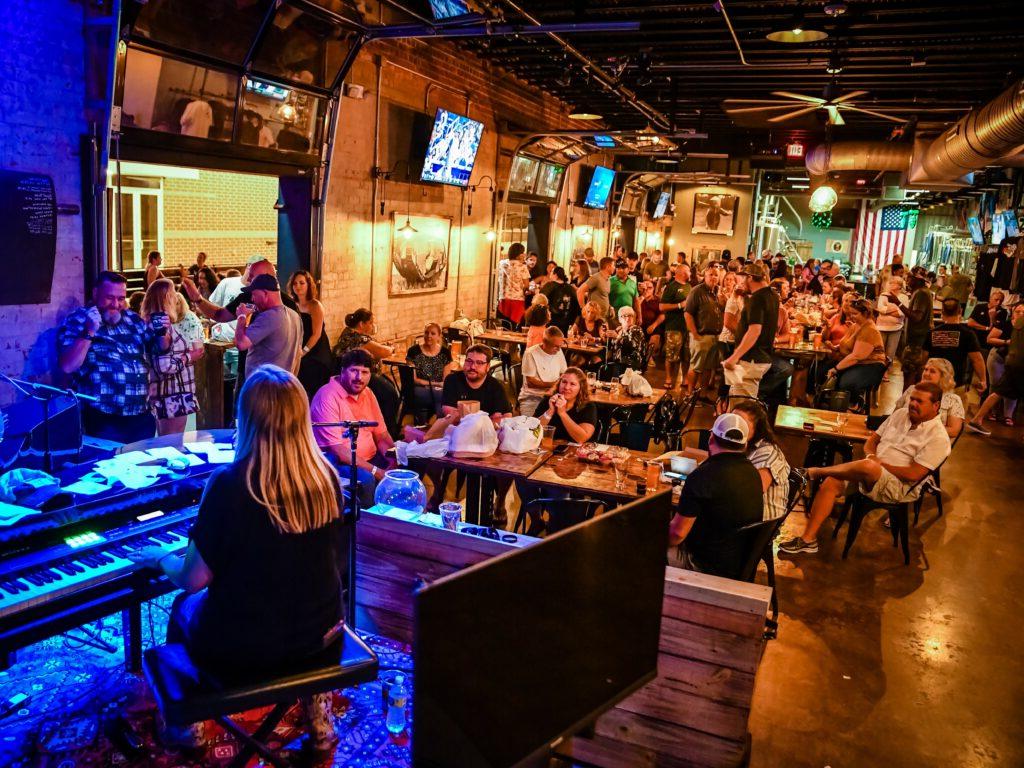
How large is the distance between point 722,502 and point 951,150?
346 inches

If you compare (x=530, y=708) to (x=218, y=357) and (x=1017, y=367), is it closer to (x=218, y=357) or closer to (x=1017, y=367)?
(x=218, y=357)

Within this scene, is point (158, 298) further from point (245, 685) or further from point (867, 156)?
point (867, 156)

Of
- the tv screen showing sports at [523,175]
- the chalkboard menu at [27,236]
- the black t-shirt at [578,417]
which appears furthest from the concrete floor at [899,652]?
the tv screen showing sports at [523,175]

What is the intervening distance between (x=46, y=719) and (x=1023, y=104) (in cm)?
838

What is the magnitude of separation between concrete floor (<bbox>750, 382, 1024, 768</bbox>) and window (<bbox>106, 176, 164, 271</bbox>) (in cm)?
1160

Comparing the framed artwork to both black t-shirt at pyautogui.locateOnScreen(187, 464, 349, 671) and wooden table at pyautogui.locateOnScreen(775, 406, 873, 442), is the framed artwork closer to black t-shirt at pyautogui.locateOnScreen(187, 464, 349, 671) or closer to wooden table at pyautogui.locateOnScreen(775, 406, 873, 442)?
wooden table at pyautogui.locateOnScreen(775, 406, 873, 442)

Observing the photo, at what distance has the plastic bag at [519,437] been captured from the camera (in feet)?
16.1

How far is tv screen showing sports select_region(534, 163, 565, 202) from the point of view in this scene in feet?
45.3

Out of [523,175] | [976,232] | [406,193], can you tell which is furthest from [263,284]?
[976,232]

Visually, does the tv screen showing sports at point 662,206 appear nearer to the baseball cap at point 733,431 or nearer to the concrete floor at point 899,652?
the concrete floor at point 899,652

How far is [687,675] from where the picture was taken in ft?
9.68

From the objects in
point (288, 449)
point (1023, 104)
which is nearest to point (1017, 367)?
point (1023, 104)

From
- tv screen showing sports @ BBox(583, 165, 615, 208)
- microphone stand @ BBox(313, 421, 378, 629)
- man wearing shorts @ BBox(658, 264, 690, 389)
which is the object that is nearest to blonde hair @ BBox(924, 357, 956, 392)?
man wearing shorts @ BBox(658, 264, 690, 389)

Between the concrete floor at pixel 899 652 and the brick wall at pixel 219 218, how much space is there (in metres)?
10.9
